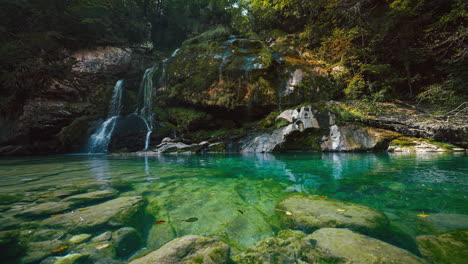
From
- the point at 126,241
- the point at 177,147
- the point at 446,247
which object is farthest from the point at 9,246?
the point at 177,147

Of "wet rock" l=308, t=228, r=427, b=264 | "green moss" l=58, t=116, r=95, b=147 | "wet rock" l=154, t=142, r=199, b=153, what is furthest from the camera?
"green moss" l=58, t=116, r=95, b=147

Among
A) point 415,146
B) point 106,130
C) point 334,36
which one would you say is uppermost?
point 334,36

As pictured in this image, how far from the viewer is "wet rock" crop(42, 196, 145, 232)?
5.61 feet

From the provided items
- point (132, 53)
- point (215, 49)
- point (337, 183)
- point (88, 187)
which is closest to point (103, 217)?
point (88, 187)

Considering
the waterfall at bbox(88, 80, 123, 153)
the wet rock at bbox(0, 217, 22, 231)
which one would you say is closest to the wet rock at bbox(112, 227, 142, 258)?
the wet rock at bbox(0, 217, 22, 231)

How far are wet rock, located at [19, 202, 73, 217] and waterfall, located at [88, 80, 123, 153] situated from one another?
1182cm

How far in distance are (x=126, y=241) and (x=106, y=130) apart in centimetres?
1385

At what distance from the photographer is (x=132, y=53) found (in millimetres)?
17141

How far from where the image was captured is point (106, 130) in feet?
42.9

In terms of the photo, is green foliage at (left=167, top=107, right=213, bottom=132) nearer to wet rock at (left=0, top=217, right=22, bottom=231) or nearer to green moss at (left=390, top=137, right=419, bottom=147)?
green moss at (left=390, top=137, right=419, bottom=147)

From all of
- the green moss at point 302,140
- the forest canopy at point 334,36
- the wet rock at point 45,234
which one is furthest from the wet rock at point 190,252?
the forest canopy at point 334,36

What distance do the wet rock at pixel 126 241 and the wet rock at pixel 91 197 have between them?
1.06 meters

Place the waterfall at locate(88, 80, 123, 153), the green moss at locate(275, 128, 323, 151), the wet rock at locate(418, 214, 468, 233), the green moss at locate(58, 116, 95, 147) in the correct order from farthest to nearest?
the green moss at locate(58, 116, 95, 147) < the waterfall at locate(88, 80, 123, 153) < the green moss at locate(275, 128, 323, 151) < the wet rock at locate(418, 214, 468, 233)

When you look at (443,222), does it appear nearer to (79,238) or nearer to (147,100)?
(79,238)
